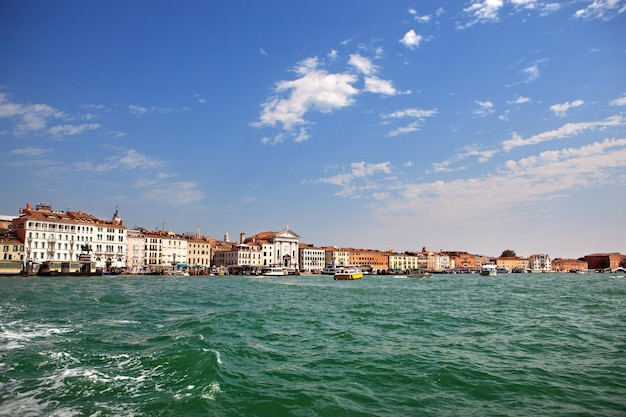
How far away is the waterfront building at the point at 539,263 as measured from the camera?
150125mm

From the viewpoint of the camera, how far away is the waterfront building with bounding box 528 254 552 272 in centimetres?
15012

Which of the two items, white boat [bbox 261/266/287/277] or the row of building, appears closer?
the row of building

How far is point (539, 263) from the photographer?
15125cm

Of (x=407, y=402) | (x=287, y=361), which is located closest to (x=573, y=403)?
(x=407, y=402)

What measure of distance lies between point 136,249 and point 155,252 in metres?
3.75

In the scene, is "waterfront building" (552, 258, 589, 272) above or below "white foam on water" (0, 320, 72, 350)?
below

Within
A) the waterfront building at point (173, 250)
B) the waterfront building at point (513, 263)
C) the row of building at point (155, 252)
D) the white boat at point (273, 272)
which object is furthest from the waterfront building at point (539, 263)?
the waterfront building at point (173, 250)

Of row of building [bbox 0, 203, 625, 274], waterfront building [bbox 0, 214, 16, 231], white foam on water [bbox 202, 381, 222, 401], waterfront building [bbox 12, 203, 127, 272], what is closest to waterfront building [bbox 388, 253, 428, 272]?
row of building [bbox 0, 203, 625, 274]

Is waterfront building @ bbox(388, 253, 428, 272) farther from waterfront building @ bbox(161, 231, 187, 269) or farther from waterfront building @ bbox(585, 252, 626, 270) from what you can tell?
waterfront building @ bbox(585, 252, 626, 270)

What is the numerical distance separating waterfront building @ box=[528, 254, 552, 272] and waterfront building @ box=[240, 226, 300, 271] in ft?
298

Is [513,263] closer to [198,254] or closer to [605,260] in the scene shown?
[605,260]

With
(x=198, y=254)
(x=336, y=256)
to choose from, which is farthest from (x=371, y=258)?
(x=198, y=254)

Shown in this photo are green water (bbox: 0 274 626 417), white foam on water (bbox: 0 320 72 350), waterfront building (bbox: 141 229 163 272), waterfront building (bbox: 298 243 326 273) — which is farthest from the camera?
waterfront building (bbox: 298 243 326 273)

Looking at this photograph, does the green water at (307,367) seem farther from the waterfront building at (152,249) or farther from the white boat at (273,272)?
the waterfront building at (152,249)
